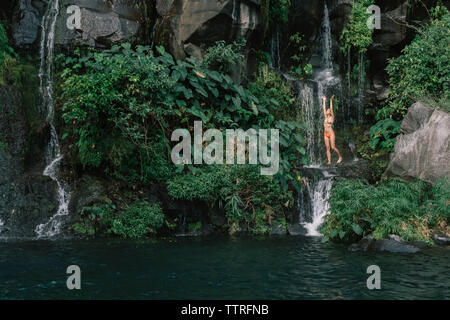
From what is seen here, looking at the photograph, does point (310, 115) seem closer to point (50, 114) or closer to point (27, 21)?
point (50, 114)

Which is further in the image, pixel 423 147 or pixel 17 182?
pixel 423 147

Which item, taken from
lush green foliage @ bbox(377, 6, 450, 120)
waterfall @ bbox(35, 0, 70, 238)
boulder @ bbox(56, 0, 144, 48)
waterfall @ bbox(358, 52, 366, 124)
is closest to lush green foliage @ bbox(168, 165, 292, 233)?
waterfall @ bbox(35, 0, 70, 238)

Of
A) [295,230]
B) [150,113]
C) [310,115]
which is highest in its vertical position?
[310,115]

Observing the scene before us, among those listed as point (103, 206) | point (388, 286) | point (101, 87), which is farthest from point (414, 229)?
point (101, 87)

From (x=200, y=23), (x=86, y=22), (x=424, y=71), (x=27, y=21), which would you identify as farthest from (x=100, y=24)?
(x=424, y=71)

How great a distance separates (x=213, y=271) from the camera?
6.59m

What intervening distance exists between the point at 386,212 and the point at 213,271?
4201 millimetres

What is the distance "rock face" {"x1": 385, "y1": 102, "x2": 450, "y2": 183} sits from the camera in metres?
10.1

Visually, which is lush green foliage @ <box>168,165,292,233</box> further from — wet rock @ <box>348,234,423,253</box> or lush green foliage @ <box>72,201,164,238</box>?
wet rock @ <box>348,234,423,253</box>

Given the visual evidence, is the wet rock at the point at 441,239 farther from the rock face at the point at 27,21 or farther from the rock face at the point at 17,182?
the rock face at the point at 27,21

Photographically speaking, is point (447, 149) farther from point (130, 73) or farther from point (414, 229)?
point (130, 73)

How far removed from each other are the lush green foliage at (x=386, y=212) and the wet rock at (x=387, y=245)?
0.63 feet

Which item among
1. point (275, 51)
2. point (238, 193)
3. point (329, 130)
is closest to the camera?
point (238, 193)
